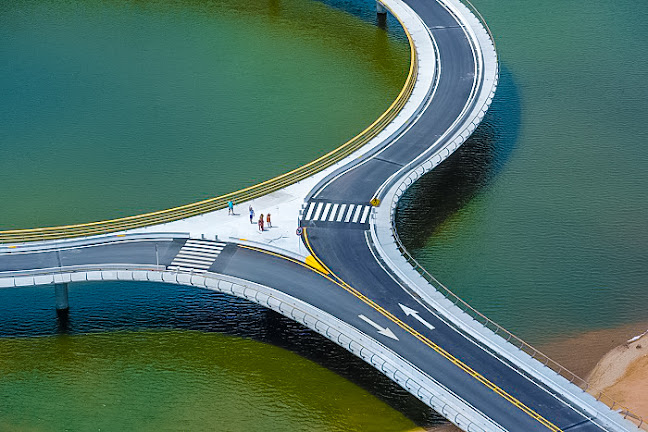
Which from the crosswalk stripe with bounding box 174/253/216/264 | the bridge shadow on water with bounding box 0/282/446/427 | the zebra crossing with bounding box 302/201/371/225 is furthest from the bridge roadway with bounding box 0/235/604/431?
the bridge shadow on water with bounding box 0/282/446/427

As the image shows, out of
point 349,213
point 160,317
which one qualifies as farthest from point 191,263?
point 349,213

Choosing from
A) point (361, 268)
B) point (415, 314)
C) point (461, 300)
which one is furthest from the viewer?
point (361, 268)

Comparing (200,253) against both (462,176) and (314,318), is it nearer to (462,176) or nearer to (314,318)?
(314,318)

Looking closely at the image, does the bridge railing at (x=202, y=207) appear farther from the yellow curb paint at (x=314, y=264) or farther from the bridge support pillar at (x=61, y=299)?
the yellow curb paint at (x=314, y=264)

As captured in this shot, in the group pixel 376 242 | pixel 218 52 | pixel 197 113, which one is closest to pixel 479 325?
pixel 376 242

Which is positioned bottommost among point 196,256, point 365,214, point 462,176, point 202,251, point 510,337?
point 510,337

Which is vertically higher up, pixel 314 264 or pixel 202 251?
pixel 202 251

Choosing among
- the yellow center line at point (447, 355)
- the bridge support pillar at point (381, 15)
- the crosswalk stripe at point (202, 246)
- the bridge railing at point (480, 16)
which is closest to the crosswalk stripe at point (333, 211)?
the yellow center line at point (447, 355)
